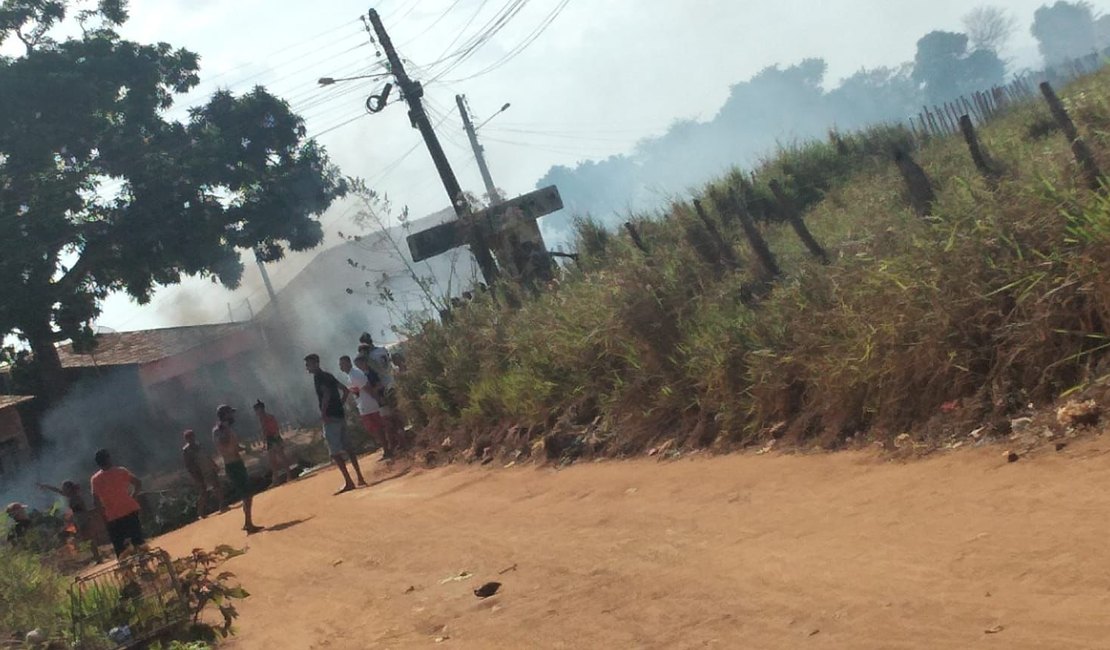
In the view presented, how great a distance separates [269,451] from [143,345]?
24255mm

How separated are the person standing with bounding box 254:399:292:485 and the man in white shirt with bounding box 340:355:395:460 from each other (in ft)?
6.13

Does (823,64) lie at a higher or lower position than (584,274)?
higher

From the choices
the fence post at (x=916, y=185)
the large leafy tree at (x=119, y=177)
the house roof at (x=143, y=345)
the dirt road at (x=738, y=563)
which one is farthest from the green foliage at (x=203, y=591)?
the house roof at (x=143, y=345)

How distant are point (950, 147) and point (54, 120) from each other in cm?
2480

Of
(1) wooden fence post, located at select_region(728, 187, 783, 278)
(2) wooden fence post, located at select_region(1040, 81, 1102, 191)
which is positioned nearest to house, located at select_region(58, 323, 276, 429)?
(1) wooden fence post, located at select_region(728, 187, 783, 278)

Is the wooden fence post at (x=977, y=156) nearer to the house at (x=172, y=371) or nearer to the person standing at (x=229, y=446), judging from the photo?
the person standing at (x=229, y=446)

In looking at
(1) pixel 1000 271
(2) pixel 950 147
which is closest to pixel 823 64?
(2) pixel 950 147

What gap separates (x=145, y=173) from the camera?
32531mm

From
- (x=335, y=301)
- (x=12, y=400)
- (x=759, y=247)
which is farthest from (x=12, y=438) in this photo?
(x=335, y=301)

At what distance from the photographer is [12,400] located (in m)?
30.2

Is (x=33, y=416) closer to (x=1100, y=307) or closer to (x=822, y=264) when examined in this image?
(x=822, y=264)

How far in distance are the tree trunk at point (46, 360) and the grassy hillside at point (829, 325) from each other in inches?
720

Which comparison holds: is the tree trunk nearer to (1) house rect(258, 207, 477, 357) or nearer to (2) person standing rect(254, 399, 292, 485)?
(2) person standing rect(254, 399, 292, 485)

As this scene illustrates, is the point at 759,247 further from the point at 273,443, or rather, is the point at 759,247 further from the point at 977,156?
the point at 273,443
